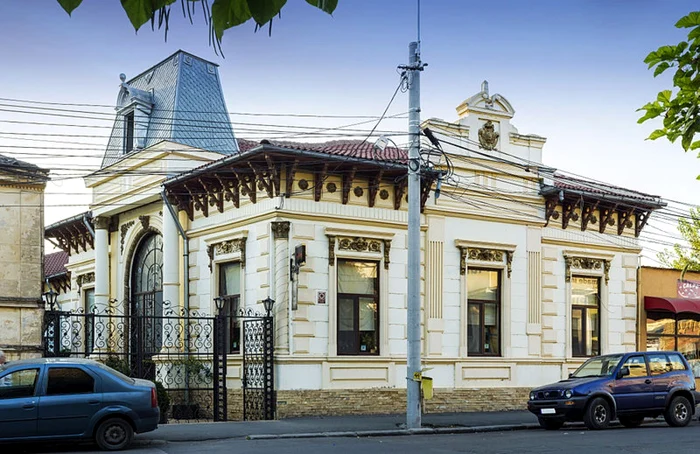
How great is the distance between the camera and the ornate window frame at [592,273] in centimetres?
2684

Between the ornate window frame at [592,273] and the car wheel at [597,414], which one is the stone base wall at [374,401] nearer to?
the ornate window frame at [592,273]

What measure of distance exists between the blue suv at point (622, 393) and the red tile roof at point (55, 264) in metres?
23.4

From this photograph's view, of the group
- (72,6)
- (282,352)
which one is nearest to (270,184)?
(282,352)

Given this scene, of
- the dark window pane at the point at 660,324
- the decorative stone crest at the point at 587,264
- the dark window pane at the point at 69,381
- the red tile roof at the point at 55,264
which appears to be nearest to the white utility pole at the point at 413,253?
the dark window pane at the point at 69,381

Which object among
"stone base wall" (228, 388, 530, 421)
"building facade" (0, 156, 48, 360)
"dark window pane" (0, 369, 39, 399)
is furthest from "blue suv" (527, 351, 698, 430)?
"building facade" (0, 156, 48, 360)

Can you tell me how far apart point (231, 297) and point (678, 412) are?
11163 millimetres

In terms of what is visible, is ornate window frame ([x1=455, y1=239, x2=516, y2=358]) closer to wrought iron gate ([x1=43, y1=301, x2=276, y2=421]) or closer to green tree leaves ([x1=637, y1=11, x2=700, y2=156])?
wrought iron gate ([x1=43, y1=301, x2=276, y2=421])

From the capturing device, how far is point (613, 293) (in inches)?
1091

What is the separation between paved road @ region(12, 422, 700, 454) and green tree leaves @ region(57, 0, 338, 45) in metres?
13.2

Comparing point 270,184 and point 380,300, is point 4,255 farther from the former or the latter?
point 380,300

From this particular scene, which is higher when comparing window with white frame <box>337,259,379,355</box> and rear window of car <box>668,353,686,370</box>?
window with white frame <box>337,259,379,355</box>

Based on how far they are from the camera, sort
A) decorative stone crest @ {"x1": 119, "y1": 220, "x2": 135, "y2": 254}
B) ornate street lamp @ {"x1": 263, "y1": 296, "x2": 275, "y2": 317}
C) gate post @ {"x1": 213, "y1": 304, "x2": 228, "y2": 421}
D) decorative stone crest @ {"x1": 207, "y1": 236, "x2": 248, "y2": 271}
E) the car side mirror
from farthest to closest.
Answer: decorative stone crest @ {"x1": 119, "y1": 220, "x2": 135, "y2": 254} < decorative stone crest @ {"x1": 207, "y1": 236, "x2": 248, "y2": 271} < ornate street lamp @ {"x1": 263, "y1": 296, "x2": 275, "y2": 317} < gate post @ {"x1": 213, "y1": 304, "x2": 228, "y2": 421} < the car side mirror

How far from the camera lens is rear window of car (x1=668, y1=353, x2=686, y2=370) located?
69.5 feet

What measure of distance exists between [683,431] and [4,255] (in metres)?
15.2
